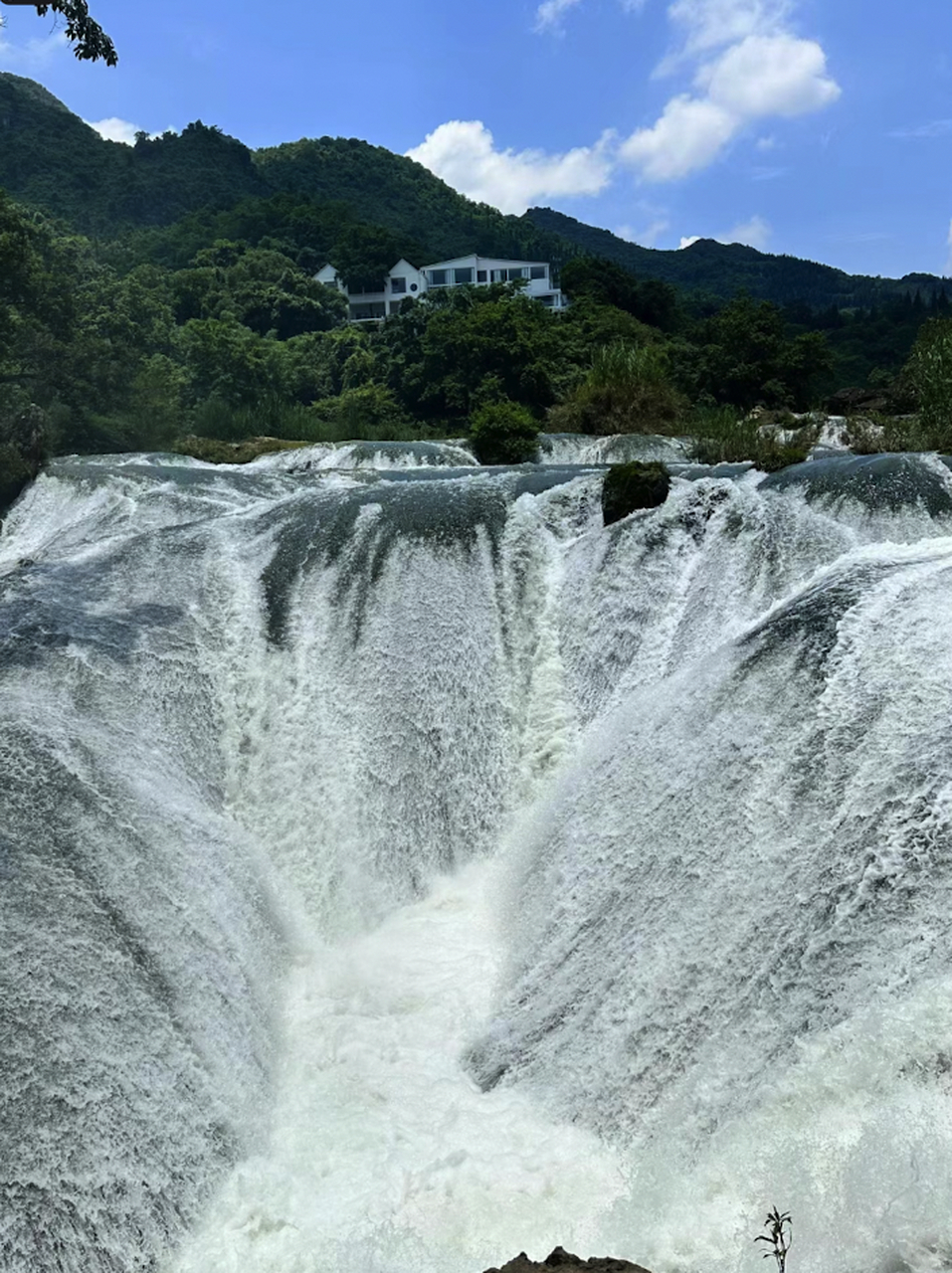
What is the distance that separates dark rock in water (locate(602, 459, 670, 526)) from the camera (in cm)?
1070

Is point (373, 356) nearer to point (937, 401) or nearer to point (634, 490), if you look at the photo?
point (937, 401)

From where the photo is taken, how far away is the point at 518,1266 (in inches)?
160

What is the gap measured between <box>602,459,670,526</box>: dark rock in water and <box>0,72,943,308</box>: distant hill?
206 ft

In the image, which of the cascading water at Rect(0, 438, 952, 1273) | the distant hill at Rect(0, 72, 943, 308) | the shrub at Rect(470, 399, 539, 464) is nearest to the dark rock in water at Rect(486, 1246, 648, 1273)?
the cascading water at Rect(0, 438, 952, 1273)

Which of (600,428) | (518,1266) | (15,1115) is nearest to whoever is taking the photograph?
(518,1266)

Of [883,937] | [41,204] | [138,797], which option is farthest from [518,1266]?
[41,204]

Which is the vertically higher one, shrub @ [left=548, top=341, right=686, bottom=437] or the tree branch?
the tree branch

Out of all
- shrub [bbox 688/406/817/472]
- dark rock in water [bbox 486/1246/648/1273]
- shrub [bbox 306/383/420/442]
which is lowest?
dark rock in water [bbox 486/1246/648/1273]

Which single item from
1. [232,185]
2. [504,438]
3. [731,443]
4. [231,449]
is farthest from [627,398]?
[232,185]

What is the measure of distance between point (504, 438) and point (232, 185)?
79892 millimetres

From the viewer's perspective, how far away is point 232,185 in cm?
9012

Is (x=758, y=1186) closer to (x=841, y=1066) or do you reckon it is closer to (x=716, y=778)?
(x=841, y=1066)

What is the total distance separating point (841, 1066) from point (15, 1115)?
3.66m

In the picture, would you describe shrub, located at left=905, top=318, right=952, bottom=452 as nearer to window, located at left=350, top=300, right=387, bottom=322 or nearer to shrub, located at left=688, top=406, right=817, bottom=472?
shrub, located at left=688, top=406, right=817, bottom=472
